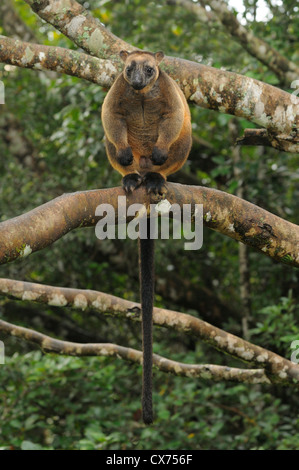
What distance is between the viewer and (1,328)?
3795 mm

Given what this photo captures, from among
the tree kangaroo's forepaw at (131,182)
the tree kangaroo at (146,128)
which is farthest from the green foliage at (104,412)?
the tree kangaroo's forepaw at (131,182)

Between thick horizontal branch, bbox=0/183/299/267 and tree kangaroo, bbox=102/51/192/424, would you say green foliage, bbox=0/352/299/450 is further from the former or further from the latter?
thick horizontal branch, bbox=0/183/299/267

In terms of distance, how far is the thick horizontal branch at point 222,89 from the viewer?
3.28m

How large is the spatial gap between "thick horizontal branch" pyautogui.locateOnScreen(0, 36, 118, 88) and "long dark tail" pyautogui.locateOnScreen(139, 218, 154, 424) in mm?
970

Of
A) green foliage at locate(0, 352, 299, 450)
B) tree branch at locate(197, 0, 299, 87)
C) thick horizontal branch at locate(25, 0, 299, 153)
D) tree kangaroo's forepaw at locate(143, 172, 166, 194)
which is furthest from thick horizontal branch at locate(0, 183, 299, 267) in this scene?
tree branch at locate(197, 0, 299, 87)

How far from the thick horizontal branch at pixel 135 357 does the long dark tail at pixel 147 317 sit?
0.45 metres

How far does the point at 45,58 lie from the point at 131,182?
2.94 feet

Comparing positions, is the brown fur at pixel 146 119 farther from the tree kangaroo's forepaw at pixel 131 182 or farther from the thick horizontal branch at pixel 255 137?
the thick horizontal branch at pixel 255 137

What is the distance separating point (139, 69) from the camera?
346 centimetres

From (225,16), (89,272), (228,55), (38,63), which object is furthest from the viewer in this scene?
(89,272)

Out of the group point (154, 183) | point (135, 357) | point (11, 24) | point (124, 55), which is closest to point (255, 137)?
point (154, 183)
